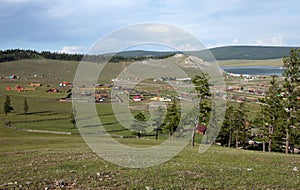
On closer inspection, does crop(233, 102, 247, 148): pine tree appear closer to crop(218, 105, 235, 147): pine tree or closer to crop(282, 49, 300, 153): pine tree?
crop(218, 105, 235, 147): pine tree

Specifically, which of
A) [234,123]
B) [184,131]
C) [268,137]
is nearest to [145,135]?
[184,131]

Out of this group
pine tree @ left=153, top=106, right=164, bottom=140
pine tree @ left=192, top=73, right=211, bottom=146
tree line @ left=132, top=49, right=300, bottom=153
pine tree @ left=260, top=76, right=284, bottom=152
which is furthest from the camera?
pine tree @ left=153, top=106, right=164, bottom=140

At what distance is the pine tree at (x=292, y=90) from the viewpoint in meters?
46.0

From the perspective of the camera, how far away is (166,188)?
1418 centimetres

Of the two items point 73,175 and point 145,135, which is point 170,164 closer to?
point 73,175

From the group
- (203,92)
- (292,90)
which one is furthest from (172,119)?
(203,92)

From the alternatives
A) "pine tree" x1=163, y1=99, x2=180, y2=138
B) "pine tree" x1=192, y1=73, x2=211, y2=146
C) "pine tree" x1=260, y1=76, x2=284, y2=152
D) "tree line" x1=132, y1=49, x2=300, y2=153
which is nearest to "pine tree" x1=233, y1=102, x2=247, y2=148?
"tree line" x1=132, y1=49, x2=300, y2=153

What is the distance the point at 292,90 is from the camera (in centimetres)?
4816

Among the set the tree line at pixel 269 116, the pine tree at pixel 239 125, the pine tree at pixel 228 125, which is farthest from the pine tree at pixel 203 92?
the pine tree at pixel 239 125

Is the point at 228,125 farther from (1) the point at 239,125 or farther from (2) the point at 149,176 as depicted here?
(2) the point at 149,176

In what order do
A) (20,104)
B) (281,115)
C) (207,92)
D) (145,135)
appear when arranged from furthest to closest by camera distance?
(20,104) → (145,135) → (281,115) → (207,92)

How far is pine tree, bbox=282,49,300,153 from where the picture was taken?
A: 1812 inches

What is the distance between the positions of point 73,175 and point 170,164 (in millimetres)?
6293

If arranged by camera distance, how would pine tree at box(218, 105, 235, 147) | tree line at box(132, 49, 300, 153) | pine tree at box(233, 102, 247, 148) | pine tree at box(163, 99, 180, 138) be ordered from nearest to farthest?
tree line at box(132, 49, 300, 153)
pine tree at box(163, 99, 180, 138)
pine tree at box(233, 102, 247, 148)
pine tree at box(218, 105, 235, 147)
